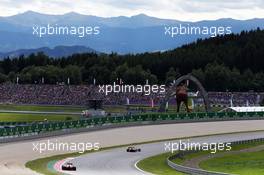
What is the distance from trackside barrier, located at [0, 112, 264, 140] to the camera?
7000 cm

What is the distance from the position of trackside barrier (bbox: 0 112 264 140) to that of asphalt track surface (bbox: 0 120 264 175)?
1.41 meters

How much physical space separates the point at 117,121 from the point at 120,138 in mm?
7753

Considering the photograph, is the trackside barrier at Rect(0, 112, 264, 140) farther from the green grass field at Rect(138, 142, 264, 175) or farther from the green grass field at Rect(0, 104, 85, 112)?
the green grass field at Rect(0, 104, 85, 112)

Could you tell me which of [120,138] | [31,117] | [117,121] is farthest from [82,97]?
[120,138]

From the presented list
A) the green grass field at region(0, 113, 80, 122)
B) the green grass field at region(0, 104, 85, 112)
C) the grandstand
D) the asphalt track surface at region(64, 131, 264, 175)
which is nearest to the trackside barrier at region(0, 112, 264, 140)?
the asphalt track surface at region(64, 131, 264, 175)

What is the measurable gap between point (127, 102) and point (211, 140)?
160ft

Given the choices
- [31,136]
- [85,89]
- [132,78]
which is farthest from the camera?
[132,78]

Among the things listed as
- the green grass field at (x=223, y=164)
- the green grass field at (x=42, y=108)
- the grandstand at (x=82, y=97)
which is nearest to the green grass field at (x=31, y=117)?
the green grass field at (x=42, y=108)

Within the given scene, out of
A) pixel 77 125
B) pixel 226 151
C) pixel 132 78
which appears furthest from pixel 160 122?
pixel 132 78

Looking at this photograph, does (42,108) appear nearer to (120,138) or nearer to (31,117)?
(31,117)

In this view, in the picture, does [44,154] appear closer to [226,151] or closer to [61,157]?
[61,157]

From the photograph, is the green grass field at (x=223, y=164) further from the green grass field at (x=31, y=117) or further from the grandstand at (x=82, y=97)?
the grandstand at (x=82, y=97)

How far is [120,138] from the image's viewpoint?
82312mm

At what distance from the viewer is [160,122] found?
319 ft
